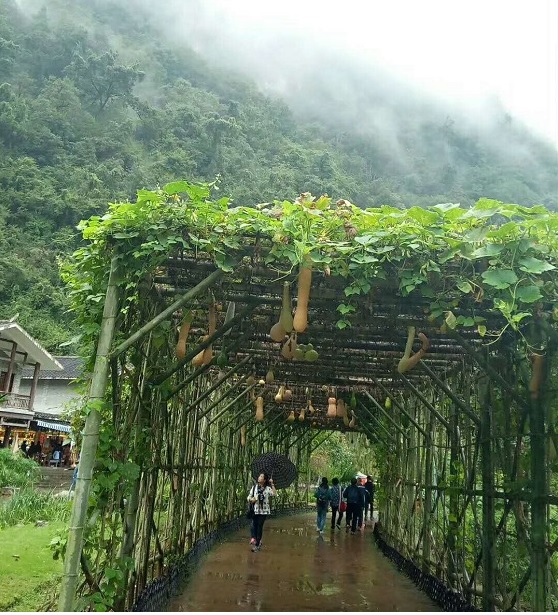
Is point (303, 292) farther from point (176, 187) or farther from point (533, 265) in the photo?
point (533, 265)

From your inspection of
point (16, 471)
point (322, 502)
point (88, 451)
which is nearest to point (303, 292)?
point (88, 451)

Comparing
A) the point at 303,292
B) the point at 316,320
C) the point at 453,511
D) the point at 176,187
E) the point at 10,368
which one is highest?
the point at 10,368

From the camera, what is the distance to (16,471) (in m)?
16.6

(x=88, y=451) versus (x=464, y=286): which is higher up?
(x=464, y=286)

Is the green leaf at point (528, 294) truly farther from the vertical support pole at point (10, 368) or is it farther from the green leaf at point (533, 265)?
the vertical support pole at point (10, 368)

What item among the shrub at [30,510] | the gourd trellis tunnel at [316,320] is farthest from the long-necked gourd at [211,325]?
the shrub at [30,510]

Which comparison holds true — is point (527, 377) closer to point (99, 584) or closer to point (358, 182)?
point (99, 584)

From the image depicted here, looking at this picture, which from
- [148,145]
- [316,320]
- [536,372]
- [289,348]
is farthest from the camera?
[148,145]

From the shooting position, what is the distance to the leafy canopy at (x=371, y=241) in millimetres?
3930

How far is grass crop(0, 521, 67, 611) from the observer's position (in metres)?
5.88

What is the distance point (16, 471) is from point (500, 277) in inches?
620

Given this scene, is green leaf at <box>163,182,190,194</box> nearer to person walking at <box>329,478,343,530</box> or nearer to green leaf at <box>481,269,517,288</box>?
green leaf at <box>481,269,517,288</box>

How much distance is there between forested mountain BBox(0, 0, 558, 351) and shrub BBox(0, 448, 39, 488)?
17862mm

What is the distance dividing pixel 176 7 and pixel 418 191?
171 ft
